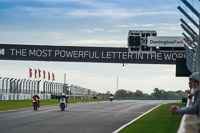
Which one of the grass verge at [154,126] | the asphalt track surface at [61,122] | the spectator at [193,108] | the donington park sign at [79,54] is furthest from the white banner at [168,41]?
the spectator at [193,108]

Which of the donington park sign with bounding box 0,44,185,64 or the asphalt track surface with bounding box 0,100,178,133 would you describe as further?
the donington park sign with bounding box 0,44,185,64

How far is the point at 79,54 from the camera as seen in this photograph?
4891cm

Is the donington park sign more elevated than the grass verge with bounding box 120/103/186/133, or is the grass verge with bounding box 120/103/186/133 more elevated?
the donington park sign

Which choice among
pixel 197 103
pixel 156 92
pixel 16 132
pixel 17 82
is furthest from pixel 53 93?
pixel 156 92

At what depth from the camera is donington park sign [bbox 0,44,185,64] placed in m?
48.0

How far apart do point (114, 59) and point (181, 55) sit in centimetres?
677

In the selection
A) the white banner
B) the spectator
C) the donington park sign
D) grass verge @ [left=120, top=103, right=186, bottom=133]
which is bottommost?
grass verge @ [left=120, top=103, right=186, bottom=133]

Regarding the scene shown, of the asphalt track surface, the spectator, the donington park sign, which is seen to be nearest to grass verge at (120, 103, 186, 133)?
the asphalt track surface

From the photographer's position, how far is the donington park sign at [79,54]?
48.0 metres

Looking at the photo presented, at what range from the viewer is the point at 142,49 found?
46.6 metres

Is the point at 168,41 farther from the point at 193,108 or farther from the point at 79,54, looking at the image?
the point at 193,108

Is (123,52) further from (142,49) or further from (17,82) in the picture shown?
(17,82)

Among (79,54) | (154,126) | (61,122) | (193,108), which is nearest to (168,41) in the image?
(79,54)

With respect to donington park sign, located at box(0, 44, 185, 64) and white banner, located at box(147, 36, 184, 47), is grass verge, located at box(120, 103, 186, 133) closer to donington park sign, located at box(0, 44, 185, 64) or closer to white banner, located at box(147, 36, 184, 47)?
donington park sign, located at box(0, 44, 185, 64)
